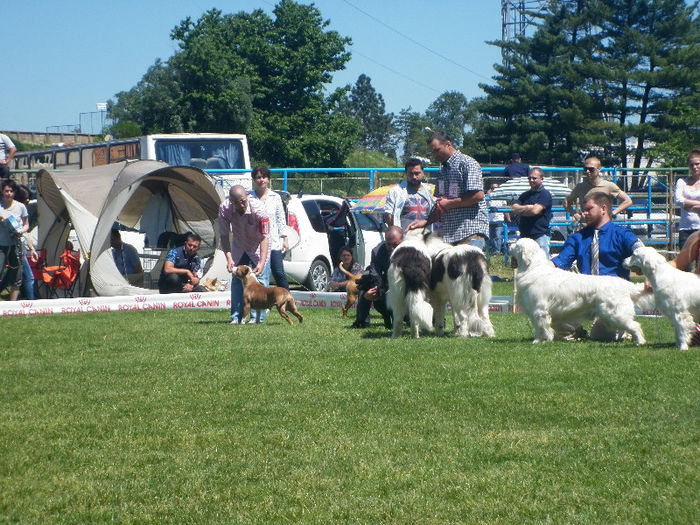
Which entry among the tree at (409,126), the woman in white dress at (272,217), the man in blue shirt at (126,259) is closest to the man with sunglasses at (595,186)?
the woman in white dress at (272,217)

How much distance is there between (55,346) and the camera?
936 cm

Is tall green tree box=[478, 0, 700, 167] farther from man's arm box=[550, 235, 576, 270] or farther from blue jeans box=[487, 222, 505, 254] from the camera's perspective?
man's arm box=[550, 235, 576, 270]

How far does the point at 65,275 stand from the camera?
50.9 ft

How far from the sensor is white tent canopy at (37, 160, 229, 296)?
1506 centimetres

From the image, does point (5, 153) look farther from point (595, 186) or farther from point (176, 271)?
point (595, 186)

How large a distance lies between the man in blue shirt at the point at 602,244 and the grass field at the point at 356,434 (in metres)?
0.85

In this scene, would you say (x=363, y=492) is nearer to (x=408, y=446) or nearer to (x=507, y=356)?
(x=408, y=446)

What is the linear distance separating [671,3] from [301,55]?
2303 cm

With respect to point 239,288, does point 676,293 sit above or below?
above

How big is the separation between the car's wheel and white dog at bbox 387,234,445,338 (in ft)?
25.5

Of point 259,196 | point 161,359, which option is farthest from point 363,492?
point 259,196

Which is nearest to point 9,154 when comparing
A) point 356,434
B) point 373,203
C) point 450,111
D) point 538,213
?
point 373,203

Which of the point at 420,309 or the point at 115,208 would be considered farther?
the point at 115,208

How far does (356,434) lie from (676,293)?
11.8 ft
